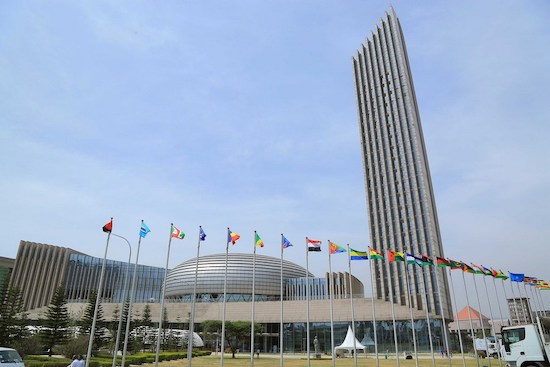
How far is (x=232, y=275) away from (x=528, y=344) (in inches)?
3896

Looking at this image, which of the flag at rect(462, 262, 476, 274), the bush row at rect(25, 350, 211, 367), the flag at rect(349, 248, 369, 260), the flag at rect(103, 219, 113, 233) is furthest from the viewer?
the flag at rect(462, 262, 476, 274)

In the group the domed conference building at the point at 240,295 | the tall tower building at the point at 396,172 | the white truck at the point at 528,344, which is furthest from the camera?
the tall tower building at the point at 396,172

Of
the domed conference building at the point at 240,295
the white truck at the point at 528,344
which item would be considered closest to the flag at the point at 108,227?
the domed conference building at the point at 240,295

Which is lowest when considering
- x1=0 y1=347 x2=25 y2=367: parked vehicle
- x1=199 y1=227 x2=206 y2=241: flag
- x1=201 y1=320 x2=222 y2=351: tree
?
x1=0 y1=347 x2=25 y2=367: parked vehicle

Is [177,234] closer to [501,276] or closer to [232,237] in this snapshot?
[232,237]

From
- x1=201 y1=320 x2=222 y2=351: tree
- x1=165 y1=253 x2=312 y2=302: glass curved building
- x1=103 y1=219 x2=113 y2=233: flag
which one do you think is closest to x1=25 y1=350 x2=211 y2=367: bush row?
x1=201 y1=320 x2=222 y2=351: tree

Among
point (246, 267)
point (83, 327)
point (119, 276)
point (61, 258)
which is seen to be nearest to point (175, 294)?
point (246, 267)

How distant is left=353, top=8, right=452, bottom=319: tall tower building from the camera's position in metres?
79.9

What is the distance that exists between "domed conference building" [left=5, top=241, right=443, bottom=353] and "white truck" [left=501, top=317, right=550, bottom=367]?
102ft

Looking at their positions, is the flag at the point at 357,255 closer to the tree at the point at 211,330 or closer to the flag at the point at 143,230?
the flag at the point at 143,230

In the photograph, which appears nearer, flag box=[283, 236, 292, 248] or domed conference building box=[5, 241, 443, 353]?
flag box=[283, 236, 292, 248]

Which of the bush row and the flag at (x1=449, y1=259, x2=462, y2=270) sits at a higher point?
the flag at (x1=449, y1=259, x2=462, y2=270)

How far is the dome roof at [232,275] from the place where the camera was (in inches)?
4587

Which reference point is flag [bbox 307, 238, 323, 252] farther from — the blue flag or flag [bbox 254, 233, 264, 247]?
the blue flag
